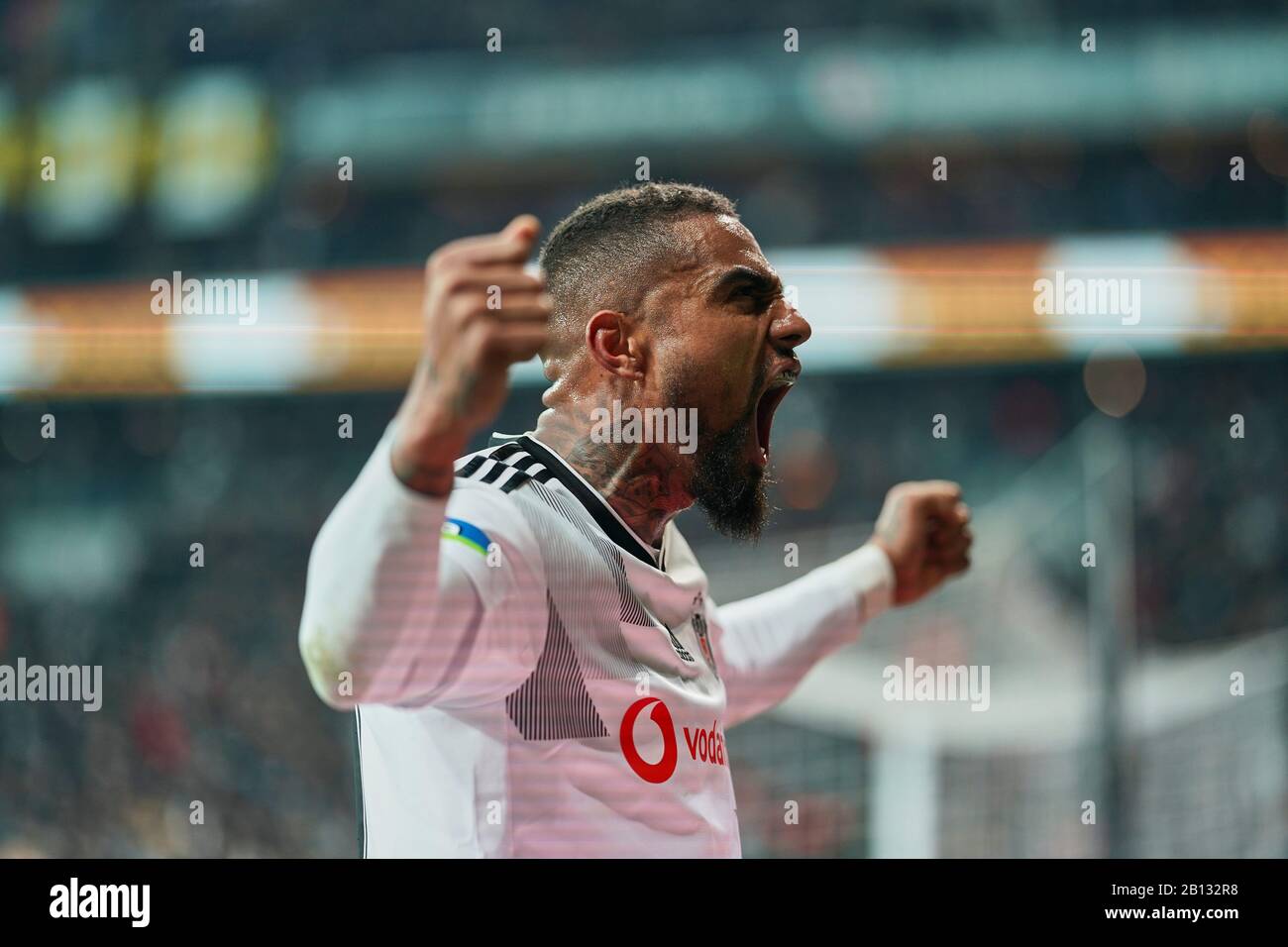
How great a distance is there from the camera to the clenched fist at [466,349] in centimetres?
112

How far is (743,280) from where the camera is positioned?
1.61 m

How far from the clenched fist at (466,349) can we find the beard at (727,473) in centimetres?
48

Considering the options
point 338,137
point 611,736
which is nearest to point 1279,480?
point 338,137

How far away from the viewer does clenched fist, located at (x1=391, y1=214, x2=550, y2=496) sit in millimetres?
1123

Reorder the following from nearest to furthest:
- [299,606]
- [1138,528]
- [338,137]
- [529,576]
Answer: [529,576] → [338,137] → [1138,528] → [299,606]

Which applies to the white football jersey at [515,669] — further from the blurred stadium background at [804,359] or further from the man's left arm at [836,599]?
the blurred stadium background at [804,359]

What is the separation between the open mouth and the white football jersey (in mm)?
187

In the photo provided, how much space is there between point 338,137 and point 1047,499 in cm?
255

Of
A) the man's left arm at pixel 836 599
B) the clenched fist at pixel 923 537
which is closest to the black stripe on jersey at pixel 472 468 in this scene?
the man's left arm at pixel 836 599

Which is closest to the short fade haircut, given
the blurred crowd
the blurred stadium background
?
the blurred stadium background

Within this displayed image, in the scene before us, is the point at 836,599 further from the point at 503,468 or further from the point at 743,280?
the point at 503,468

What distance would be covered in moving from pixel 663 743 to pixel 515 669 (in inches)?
9.6

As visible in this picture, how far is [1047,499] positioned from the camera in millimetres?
4371

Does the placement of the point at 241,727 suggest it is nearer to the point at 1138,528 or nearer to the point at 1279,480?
the point at 1138,528
